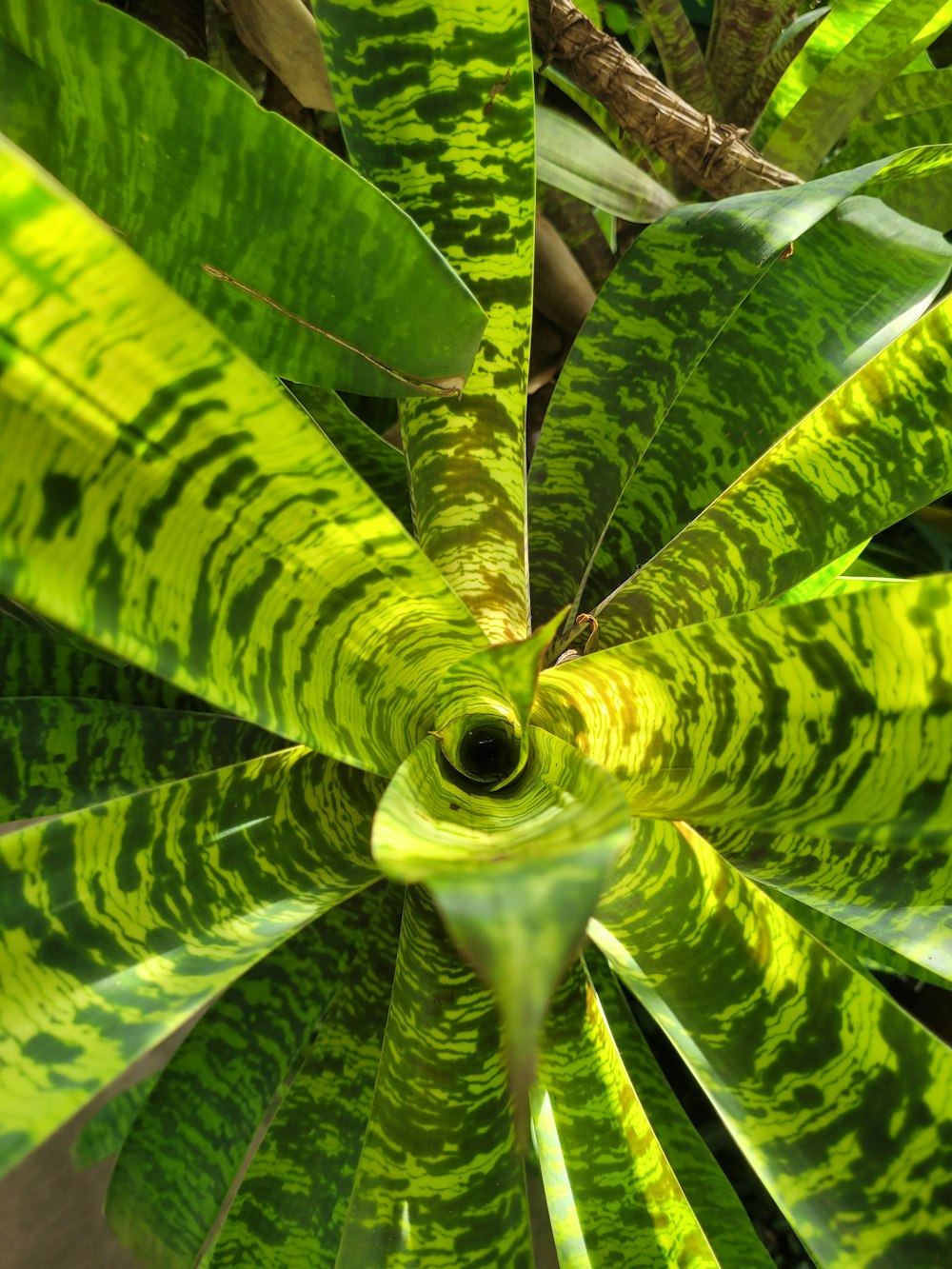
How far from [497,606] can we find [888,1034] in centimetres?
22

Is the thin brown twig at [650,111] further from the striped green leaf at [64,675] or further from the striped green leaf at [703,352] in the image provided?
the striped green leaf at [64,675]

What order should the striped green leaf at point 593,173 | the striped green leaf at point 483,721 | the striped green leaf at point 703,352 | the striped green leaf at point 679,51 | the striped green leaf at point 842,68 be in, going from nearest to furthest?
1. the striped green leaf at point 483,721
2. the striped green leaf at point 703,352
3. the striped green leaf at point 593,173
4. the striped green leaf at point 842,68
5. the striped green leaf at point 679,51

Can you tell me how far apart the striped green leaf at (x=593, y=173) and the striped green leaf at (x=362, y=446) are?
0.65 feet

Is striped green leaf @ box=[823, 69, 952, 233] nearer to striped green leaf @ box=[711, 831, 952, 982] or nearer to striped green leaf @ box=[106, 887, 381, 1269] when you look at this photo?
striped green leaf @ box=[711, 831, 952, 982]

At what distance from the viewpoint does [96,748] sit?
50 cm

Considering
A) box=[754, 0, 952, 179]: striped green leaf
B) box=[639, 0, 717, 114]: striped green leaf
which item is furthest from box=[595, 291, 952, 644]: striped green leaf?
box=[639, 0, 717, 114]: striped green leaf

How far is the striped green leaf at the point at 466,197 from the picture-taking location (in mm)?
397

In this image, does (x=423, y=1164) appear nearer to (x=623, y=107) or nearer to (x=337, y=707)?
(x=337, y=707)

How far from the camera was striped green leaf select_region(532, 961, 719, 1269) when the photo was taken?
0.42 metres

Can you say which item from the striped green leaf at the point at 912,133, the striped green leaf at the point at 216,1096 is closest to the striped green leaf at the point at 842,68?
the striped green leaf at the point at 912,133

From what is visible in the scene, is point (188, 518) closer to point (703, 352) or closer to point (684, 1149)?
point (703, 352)

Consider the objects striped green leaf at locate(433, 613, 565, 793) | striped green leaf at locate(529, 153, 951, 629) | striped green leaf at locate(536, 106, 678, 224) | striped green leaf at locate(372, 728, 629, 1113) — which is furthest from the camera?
striped green leaf at locate(536, 106, 678, 224)

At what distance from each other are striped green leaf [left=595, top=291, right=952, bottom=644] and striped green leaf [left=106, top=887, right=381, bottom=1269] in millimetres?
239

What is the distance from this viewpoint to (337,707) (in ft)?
1.03
